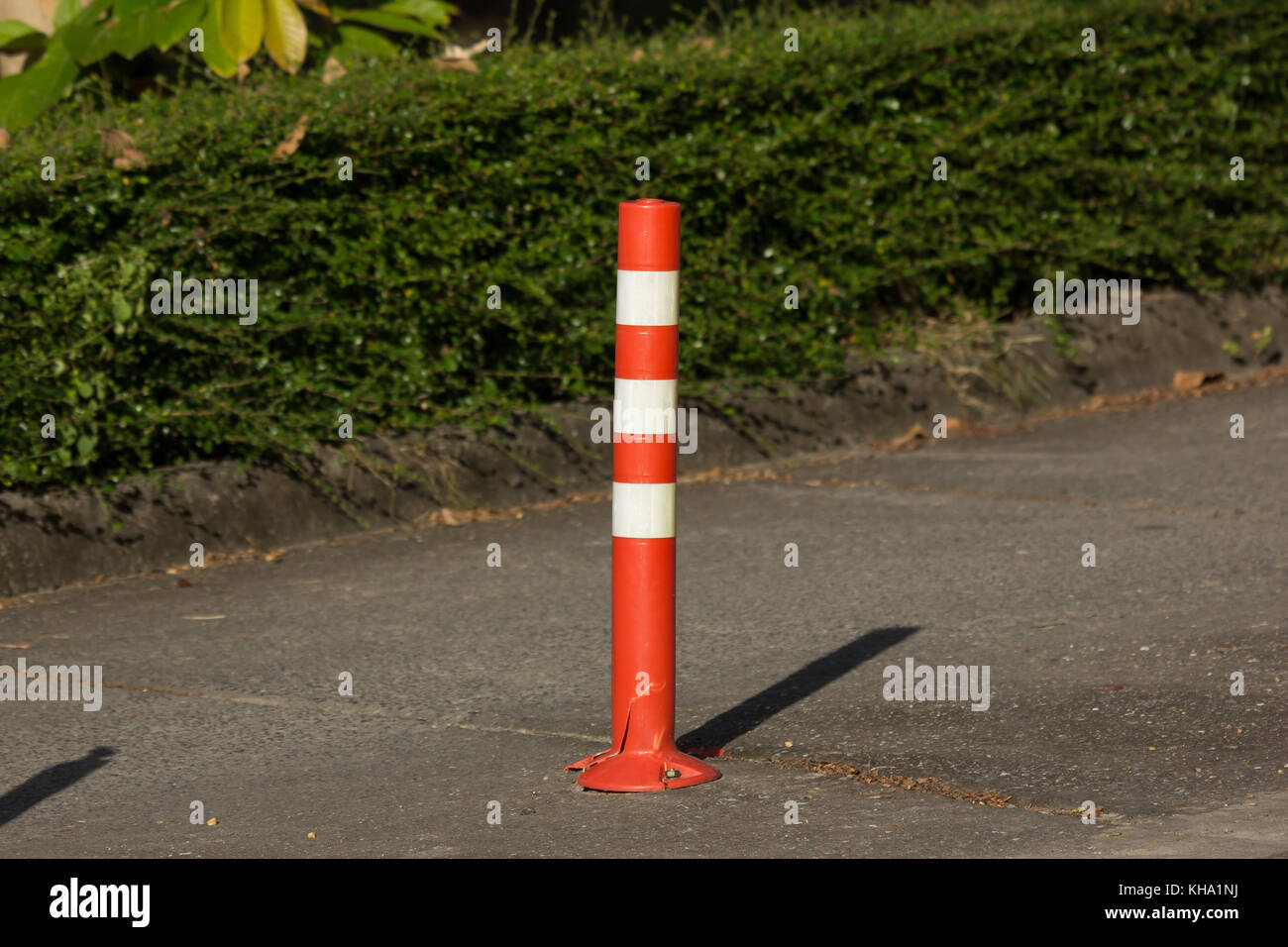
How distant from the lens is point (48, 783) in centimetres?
406

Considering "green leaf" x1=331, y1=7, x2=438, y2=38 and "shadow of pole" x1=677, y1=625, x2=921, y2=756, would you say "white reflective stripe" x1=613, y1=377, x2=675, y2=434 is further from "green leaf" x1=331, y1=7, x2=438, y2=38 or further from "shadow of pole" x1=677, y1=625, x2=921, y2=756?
"green leaf" x1=331, y1=7, x2=438, y2=38

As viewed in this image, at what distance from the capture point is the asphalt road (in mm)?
3676

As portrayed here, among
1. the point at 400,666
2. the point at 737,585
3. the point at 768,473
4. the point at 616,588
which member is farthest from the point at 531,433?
the point at 616,588

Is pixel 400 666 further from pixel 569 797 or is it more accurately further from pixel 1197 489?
pixel 1197 489

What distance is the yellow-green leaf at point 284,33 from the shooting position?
6.83 metres

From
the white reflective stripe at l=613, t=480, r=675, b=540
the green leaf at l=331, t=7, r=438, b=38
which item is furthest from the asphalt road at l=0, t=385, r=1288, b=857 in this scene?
the green leaf at l=331, t=7, r=438, b=38

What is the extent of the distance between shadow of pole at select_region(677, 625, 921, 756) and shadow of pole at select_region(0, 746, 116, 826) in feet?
4.60

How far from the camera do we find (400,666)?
16.2 feet

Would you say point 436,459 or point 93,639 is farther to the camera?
point 436,459

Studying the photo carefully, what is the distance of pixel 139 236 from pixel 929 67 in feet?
12.3

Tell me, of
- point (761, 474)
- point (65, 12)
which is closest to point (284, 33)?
point (65, 12)

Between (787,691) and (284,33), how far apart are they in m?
3.64
